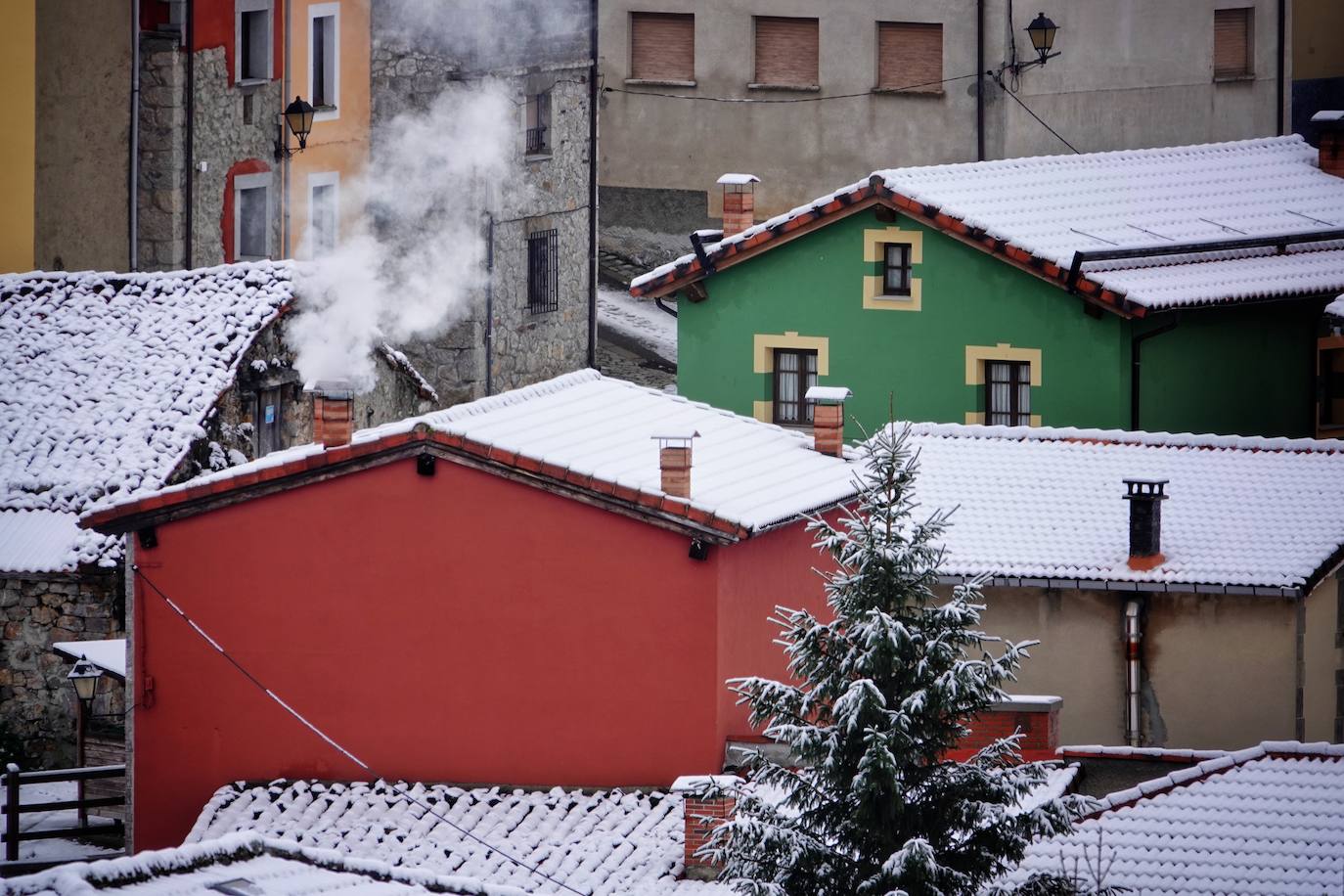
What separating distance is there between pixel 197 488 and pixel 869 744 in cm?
726

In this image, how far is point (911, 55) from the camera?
38500 millimetres

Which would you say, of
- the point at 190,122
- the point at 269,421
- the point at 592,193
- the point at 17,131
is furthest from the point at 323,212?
the point at 269,421

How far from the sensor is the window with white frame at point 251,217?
102 feet

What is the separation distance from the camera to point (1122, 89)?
38.8 meters

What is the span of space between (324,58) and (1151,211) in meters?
10.6

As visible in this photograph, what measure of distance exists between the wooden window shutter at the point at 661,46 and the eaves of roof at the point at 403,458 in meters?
20.5

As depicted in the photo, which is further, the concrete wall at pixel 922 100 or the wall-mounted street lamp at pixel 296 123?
the concrete wall at pixel 922 100

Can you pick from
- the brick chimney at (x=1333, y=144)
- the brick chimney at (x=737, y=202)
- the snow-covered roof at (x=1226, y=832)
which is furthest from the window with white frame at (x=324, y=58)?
the snow-covered roof at (x=1226, y=832)

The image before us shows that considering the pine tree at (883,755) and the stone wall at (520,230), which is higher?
the stone wall at (520,230)

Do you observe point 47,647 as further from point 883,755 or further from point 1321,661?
point 883,755

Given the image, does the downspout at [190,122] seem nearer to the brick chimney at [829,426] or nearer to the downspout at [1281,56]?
the brick chimney at [829,426]

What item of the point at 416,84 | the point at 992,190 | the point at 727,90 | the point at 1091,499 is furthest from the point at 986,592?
the point at 727,90

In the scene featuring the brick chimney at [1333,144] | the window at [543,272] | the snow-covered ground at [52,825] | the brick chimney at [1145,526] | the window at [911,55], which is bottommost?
the snow-covered ground at [52,825]

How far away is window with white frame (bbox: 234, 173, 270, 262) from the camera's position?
31078mm
